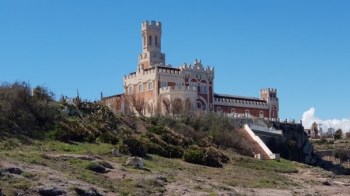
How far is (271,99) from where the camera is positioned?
285 feet

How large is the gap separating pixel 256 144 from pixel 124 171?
26228 millimetres

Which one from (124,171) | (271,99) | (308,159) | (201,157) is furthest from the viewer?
(271,99)

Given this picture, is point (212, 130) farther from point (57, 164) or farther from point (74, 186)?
point (74, 186)

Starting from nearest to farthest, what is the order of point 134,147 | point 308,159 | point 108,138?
point 134,147 → point 108,138 → point 308,159

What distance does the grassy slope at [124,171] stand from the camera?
78.7ft

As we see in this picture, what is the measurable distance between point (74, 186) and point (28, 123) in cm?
1348

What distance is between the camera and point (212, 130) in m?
50.8

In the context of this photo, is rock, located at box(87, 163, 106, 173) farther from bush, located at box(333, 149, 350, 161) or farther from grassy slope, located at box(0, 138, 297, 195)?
bush, located at box(333, 149, 350, 161)

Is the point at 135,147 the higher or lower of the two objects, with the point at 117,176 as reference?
higher

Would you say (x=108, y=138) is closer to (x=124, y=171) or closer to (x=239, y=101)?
(x=124, y=171)

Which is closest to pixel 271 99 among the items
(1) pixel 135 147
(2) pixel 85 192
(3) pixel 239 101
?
(3) pixel 239 101

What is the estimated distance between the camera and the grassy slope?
24.0 meters

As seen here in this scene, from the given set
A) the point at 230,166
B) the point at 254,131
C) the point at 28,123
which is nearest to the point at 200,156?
the point at 230,166

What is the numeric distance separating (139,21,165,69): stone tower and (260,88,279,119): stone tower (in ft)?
52.2
